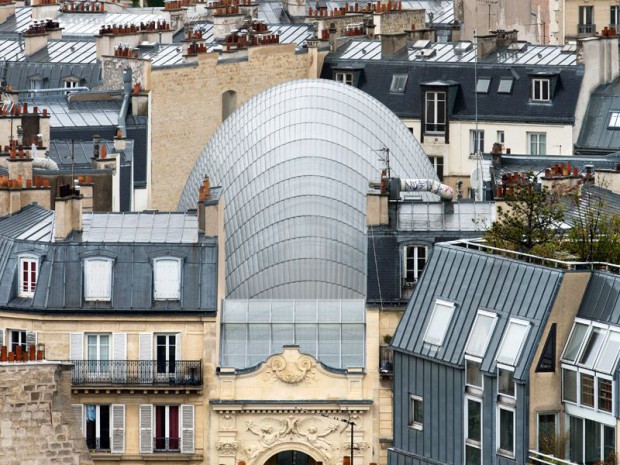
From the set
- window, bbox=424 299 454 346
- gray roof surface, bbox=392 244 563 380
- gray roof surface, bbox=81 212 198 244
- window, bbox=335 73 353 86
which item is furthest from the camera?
window, bbox=335 73 353 86

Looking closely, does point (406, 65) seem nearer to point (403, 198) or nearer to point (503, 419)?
point (403, 198)

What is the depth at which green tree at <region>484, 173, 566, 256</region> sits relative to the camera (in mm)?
68156

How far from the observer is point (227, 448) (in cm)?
7919

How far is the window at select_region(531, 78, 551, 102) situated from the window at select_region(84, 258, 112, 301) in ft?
117

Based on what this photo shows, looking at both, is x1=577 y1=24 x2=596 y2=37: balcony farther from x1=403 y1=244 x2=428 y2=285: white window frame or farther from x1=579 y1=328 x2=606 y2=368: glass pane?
x1=579 y1=328 x2=606 y2=368: glass pane

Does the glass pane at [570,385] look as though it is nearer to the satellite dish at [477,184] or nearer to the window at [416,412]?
the window at [416,412]

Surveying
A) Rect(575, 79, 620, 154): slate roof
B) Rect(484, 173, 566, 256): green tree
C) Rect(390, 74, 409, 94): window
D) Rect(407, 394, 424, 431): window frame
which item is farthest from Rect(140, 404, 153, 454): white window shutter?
Rect(390, 74, 409, 94): window

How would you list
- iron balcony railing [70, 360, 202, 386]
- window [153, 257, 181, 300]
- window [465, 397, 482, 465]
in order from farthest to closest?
window [153, 257, 181, 300], iron balcony railing [70, 360, 202, 386], window [465, 397, 482, 465]

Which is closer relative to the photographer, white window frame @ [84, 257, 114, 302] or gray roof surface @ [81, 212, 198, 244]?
white window frame @ [84, 257, 114, 302]

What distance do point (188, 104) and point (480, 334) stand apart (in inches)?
2002

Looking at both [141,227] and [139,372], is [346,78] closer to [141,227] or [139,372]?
[141,227]

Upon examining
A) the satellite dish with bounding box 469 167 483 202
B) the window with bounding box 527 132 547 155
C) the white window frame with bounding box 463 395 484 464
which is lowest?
the white window frame with bounding box 463 395 484 464

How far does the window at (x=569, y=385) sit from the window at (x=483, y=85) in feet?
177

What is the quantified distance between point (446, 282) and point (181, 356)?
49.9 ft
